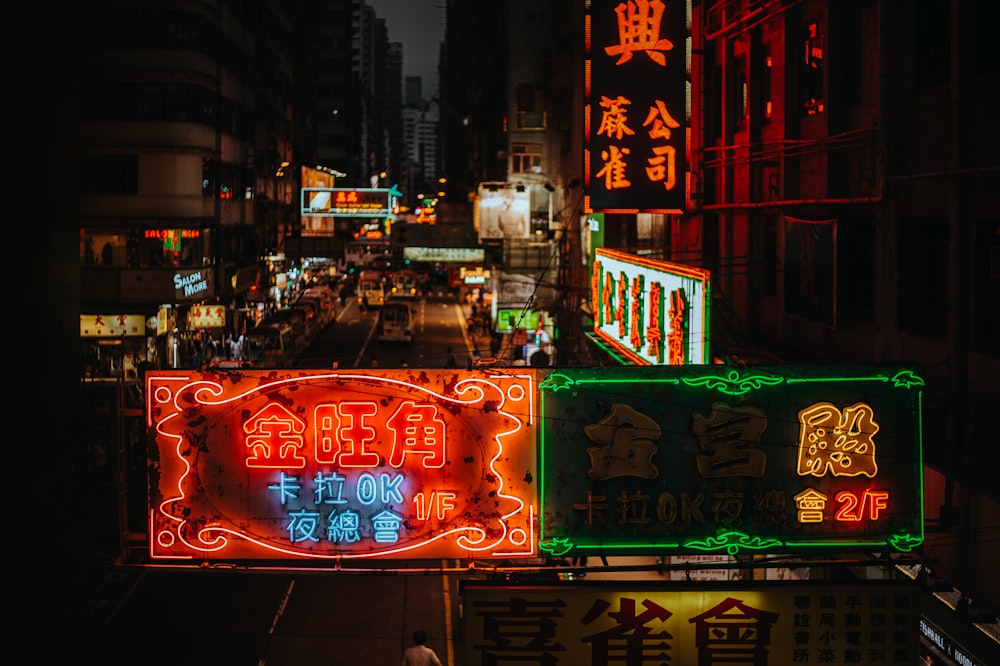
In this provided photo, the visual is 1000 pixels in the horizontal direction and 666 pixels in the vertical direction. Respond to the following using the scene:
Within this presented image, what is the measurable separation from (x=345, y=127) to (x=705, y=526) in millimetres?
138446

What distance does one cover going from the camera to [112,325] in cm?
4322

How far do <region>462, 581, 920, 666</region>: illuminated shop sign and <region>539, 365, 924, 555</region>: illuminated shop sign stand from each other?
1.68 feet

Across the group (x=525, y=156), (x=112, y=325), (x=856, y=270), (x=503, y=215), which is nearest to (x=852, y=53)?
(x=856, y=270)

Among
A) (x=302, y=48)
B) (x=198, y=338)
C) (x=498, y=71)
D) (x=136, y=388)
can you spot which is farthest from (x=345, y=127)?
(x=136, y=388)

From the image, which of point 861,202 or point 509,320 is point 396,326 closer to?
point 509,320

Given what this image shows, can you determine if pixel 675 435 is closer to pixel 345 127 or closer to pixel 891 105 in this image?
pixel 891 105

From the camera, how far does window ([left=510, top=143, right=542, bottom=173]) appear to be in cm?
6040

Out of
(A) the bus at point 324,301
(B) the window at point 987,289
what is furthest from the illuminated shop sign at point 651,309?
(A) the bus at point 324,301

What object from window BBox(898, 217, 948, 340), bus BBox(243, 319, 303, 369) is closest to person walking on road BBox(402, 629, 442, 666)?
window BBox(898, 217, 948, 340)

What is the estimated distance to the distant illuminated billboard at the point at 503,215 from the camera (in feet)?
156

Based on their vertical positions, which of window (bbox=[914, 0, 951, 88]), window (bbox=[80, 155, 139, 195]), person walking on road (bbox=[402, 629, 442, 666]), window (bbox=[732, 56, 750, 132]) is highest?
window (bbox=[80, 155, 139, 195])

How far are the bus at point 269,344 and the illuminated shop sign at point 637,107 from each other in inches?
1159

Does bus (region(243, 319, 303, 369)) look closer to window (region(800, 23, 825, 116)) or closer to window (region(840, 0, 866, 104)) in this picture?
window (region(800, 23, 825, 116))

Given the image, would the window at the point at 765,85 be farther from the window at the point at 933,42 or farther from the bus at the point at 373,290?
the bus at the point at 373,290
